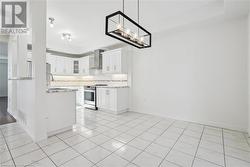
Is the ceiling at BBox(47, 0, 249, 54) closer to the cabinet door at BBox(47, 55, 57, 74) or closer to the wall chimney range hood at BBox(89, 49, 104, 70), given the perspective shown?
the wall chimney range hood at BBox(89, 49, 104, 70)

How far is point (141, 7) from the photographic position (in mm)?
2814

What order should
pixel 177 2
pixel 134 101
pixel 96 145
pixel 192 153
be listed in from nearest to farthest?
pixel 192 153 → pixel 96 145 → pixel 177 2 → pixel 134 101

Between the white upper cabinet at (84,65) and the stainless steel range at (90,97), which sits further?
the white upper cabinet at (84,65)

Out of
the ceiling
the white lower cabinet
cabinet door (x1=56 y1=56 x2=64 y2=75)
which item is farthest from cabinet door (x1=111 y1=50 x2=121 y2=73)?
cabinet door (x1=56 y1=56 x2=64 y2=75)

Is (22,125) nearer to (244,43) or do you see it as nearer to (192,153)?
(192,153)

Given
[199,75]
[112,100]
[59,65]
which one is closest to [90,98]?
[112,100]

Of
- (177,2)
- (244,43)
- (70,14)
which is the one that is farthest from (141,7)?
(244,43)

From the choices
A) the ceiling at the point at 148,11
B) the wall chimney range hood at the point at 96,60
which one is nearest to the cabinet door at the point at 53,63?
the wall chimney range hood at the point at 96,60

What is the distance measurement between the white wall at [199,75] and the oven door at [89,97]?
6.25ft

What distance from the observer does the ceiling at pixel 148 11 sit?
8.60ft

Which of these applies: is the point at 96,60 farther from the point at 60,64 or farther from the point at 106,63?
the point at 60,64

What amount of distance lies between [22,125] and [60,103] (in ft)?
3.95
